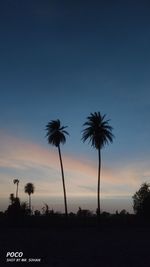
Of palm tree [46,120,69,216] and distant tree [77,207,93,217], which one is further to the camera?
distant tree [77,207,93,217]

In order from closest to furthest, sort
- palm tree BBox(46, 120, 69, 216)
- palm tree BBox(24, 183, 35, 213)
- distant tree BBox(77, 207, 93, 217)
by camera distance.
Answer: palm tree BBox(46, 120, 69, 216) → distant tree BBox(77, 207, 93, 217) → palm tree BBox(24, 183, 35, 213)

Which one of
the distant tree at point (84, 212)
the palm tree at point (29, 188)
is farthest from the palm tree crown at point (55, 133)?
the palm tree at point (29, 188)

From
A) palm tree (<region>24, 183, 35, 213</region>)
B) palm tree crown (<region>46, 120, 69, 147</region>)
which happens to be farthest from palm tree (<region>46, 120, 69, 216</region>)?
palm tree (<region>24, 183, 35, 213</region>)

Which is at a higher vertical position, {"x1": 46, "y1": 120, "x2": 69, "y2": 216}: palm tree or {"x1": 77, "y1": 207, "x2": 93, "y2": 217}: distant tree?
{"x1": 46, "y1": 120, "x2": 69, "y2": 216}: palm tree

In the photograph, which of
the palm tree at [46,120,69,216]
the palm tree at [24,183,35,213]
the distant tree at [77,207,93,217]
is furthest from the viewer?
the palm tree at [24,183,35,213]

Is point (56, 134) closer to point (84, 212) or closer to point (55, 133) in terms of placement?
point (55, 133)

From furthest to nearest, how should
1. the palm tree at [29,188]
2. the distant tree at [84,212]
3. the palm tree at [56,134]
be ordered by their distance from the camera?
1. the palm tree at [29,188]
2. the distant tree at [84,212]
3. the palm tree at [56,134]

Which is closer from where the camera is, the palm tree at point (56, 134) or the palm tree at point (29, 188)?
the palm tree at point (56, 134)

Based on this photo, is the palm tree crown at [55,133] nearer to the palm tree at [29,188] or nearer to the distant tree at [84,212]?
the distant tree at [84,212]

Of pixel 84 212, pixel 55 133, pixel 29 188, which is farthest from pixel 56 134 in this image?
pixel 29 188

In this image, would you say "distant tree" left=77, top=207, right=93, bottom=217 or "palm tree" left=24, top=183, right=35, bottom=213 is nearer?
"distant tree" left=77, top=207, right=93, bottom=217

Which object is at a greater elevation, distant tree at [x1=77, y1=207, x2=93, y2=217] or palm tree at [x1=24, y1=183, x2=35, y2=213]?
palm tree at [x1=24, y1=183, x2=35, y2=213]

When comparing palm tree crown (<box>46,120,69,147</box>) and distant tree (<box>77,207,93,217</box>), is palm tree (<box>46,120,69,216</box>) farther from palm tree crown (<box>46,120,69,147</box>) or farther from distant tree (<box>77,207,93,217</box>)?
distant tree (<box>77,207,93,217</box>)

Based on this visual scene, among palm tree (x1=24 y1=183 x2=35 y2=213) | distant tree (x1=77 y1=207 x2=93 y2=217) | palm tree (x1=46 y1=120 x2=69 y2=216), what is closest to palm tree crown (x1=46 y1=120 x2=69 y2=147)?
palm tree (x1=46 y1=120 x2=69 y2=216)
